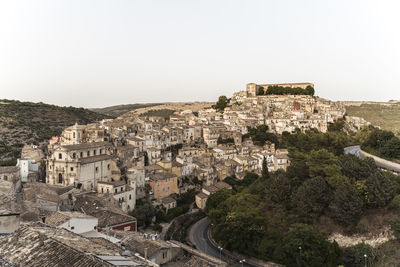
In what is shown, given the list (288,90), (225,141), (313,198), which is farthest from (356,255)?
(288,90)

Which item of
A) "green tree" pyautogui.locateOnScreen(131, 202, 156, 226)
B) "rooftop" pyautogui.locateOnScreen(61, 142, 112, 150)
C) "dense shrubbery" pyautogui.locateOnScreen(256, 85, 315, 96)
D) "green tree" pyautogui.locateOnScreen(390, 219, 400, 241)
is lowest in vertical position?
"green tree" pyautogui.locateOnScreen(131, 202, 156, 226)

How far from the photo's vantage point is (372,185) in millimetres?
27453

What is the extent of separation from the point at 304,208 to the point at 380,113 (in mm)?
77405

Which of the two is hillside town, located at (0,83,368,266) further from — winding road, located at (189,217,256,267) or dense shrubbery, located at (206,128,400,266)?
dense shrubbery, located at (206,128,400,266)

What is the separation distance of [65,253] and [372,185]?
26078 millimetres

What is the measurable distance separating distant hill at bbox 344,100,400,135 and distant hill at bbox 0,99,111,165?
70003 mm

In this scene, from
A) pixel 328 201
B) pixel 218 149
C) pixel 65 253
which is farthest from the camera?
pixel 218 149

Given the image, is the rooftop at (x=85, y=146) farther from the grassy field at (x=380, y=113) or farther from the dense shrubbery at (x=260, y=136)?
the grassy field at (x=380, y=113)

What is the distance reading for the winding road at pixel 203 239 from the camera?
2782cm

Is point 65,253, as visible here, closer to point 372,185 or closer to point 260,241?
point 260,241

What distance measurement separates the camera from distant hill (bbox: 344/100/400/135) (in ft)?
262

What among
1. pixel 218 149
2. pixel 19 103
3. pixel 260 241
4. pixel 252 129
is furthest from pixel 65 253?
pixel 19 103

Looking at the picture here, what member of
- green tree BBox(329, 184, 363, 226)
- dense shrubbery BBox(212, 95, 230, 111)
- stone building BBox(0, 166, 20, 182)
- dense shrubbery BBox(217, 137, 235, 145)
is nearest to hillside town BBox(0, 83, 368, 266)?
stone building BBox(0, 166, 20, 182)

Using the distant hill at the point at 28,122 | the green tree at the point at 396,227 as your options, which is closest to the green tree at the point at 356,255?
the green tree at the point at 396,227
